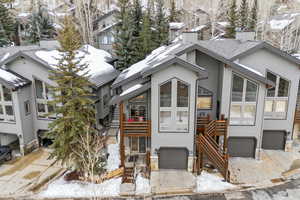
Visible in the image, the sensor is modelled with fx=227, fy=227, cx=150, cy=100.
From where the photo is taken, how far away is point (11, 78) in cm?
1719

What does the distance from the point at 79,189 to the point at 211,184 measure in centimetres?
796

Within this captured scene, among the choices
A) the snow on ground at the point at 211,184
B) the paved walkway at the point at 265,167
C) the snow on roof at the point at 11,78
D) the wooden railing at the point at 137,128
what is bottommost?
the snow on ground at the point at 211,184

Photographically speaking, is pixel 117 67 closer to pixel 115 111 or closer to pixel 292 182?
pixel 115 111

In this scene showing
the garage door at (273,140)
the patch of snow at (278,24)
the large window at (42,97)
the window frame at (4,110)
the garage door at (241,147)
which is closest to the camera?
the garage door at (241,147)

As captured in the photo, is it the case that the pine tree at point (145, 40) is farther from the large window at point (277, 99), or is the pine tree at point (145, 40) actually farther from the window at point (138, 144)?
the large window at point (277, 99)

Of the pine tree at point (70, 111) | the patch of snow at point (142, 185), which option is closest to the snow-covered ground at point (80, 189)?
the patch of snow at point (142, 185)

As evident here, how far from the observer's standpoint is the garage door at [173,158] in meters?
15.0

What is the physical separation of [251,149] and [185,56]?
8353mm

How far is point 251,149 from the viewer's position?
654 inches

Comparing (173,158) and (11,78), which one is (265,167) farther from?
(11,78)

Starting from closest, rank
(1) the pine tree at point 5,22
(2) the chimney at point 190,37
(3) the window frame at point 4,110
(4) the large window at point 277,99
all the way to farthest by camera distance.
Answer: (4) the large window at point 277,99, (3) the window frame at point 4,110, (2) the chimney at point 190,37, (1) the pine tree at point 5,22

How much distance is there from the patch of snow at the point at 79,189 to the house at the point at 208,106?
194 cm

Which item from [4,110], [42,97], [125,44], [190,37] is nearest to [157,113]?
[190,37]

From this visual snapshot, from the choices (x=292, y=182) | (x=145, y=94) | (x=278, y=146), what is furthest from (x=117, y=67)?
(x=292, y=182)
